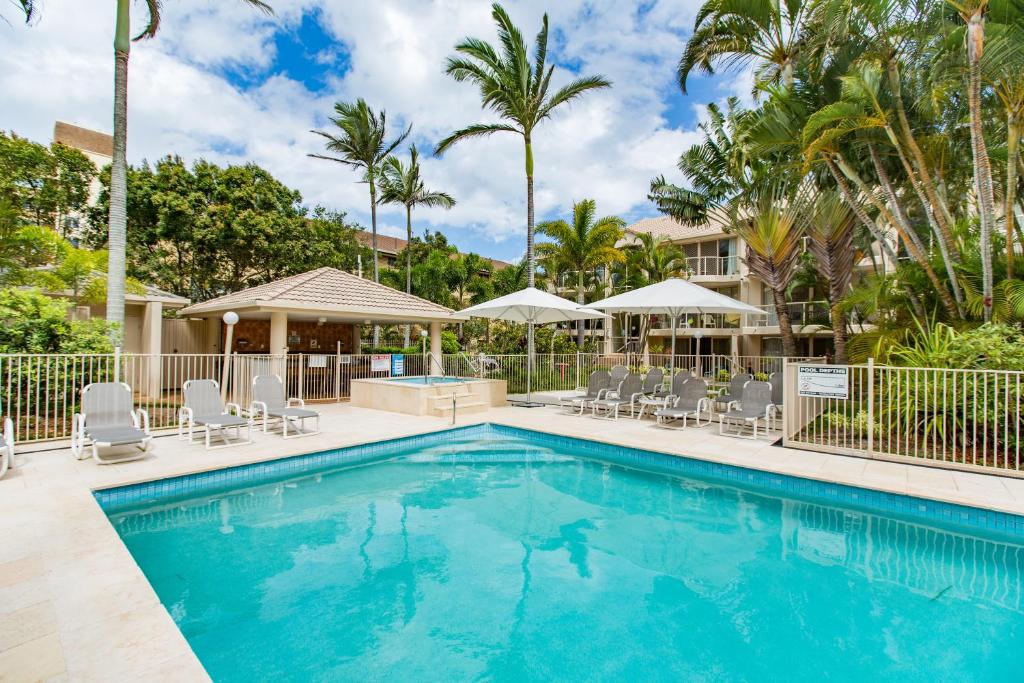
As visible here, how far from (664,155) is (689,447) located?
13600 mm

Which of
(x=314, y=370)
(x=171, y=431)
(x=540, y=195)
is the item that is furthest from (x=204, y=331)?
(x=540, y=195)

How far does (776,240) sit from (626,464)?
819cm

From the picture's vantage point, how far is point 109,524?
506cm

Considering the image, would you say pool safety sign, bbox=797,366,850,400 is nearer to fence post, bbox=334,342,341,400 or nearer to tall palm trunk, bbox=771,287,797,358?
tall palm trunk, bbox=771,287,797,358

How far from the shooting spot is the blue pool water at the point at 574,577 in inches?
144

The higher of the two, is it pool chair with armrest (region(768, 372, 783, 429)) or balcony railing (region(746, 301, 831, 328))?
balcony railing (region(746, 301, 831, 328))

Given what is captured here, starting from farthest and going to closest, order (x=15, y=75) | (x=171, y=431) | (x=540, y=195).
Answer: (x=540, y=195) → (x=15, y=75) → (x=171, y=431)

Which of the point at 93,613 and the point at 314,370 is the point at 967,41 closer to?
the point at 93,613

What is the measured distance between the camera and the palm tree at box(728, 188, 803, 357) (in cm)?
1303

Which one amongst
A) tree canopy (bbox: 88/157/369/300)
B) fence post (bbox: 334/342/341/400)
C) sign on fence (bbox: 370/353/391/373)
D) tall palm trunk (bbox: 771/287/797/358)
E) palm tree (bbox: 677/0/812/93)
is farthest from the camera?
tree canopy (bbox: 88/157/369/300)

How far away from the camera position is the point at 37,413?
27.9ft

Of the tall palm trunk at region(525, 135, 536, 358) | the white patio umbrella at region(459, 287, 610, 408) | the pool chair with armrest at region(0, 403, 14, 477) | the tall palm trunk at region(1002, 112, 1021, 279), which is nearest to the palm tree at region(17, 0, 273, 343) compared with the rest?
the pool chair with armrest at region(0, 403, 14, 477)

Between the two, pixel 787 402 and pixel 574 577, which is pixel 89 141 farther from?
pixel 787 402

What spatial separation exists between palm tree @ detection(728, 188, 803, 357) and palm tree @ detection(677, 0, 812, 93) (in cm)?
307
